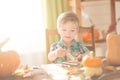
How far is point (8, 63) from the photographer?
1.10 meters

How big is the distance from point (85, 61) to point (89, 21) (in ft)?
5.07

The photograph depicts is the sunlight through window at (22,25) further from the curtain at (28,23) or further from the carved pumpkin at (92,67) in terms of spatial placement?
the carved pumpkin at (92,67)

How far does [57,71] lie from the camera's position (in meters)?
1.16

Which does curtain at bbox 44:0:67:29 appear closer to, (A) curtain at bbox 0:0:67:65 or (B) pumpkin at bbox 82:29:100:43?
(A) curtain at bbox 0:0:67:65

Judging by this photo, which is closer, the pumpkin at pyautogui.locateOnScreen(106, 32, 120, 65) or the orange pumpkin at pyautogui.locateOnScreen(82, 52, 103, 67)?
the orange pumpkin at pyautogui.locateOnScreen(82, 52, 103, 67)

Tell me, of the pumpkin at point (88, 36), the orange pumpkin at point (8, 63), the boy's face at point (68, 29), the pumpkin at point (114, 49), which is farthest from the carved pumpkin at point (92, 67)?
Answer: the pumpkin at point (88, 36)

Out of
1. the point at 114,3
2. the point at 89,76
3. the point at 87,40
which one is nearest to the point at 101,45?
the point at 87,40

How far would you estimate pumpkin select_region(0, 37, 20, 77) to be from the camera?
1.09m

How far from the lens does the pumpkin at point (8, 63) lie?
1095mm

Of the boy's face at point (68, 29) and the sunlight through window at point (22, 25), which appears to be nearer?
the boy's face at point (68, 29)

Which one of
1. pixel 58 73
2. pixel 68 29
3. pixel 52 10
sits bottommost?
pixel 58 73

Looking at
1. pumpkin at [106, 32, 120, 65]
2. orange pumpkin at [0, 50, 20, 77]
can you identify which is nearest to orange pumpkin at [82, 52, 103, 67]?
pumpkin at [106, 32, 120, 65]

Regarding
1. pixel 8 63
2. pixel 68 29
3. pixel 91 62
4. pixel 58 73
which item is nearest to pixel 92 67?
pixel 91 62

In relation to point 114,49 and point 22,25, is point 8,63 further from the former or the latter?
point 22,25
